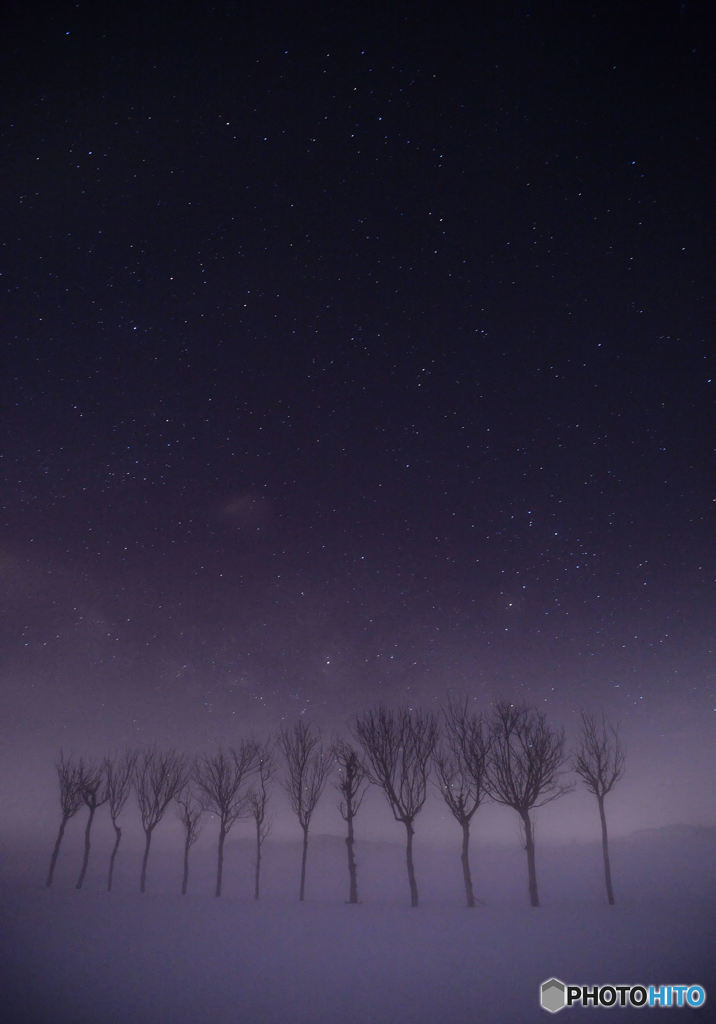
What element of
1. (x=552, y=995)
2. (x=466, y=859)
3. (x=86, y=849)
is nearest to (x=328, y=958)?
(x=552, y=995)

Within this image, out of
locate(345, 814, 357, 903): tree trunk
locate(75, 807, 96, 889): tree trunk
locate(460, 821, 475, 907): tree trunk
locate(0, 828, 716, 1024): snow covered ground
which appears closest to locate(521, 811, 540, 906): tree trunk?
locate(0, 828, 716, 1024): snow covered ground

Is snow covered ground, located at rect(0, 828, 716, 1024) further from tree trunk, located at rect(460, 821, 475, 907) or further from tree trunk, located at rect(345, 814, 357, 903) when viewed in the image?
tree trunk, located at rect(345, 814, 357, 903)

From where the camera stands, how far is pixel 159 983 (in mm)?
11797

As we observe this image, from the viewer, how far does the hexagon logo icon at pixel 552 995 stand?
10.3 m

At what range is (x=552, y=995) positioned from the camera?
10.9 metres

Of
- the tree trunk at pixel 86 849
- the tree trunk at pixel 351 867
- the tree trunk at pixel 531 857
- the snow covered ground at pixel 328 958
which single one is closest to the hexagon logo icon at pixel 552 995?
the snow covered ground at pixel 328 958

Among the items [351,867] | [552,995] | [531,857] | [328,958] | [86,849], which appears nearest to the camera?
[552,995]

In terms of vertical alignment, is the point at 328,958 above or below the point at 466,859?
above

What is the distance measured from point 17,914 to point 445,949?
830 inches

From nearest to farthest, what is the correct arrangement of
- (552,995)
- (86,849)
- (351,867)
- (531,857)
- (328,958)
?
1. (552,995)
2. (328,958)
3. (531,857)
4. (351,867)
5. (86,849)

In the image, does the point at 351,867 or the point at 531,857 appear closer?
the point at 531,857

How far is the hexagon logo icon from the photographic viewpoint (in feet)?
33.9

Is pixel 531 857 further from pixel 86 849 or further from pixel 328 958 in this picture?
pixel 86 849

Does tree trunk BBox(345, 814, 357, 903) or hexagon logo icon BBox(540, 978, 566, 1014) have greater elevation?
hexagon logo icon BBox(540, 978, 566, 1014)
